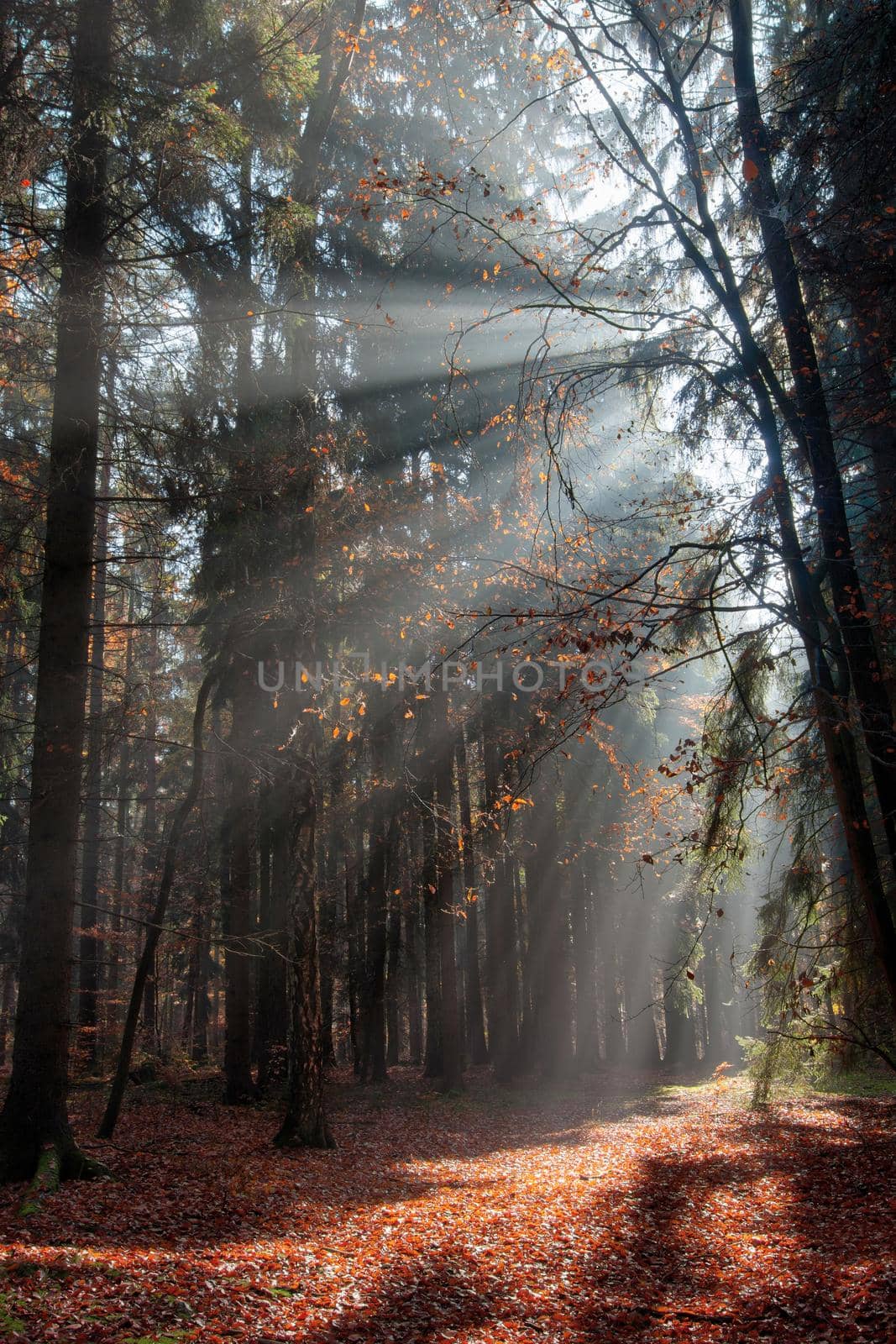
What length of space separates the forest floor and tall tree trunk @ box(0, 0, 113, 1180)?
81 cm

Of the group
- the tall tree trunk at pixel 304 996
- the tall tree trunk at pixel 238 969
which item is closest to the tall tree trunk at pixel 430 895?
the tall tree trunk at pixel 304 996

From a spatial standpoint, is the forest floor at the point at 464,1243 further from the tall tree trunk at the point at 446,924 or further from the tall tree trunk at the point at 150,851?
the tall tree trunk at the point at 150,851

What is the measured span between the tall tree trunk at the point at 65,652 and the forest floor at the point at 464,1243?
81 centimetres

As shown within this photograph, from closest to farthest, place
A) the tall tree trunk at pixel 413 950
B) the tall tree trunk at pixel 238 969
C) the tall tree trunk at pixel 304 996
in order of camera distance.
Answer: the tall tree trunk at pixel 304 996 → the tall tree trunk at pixel 238 969 → the tall tree trunk at pixel 413 950

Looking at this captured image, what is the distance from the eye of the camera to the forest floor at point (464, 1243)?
482 cm

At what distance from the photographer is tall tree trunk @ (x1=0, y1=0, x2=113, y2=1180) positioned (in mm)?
6957

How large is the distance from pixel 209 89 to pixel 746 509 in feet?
19.7

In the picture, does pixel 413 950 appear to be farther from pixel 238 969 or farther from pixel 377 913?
pixel 238 969

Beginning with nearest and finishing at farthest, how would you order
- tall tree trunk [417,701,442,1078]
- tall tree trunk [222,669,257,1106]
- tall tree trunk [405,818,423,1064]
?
tall tree trunk [222,669,257,1106], tall tree trunk [417,701,442,1078], tall tree trunk [405,818,423,1064]

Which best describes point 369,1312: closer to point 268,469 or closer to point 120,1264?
point 120,1264

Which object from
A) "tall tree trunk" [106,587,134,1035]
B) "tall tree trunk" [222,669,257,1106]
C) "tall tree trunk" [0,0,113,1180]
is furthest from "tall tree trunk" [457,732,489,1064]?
"tall tree trunk" [106,587,134,1035]

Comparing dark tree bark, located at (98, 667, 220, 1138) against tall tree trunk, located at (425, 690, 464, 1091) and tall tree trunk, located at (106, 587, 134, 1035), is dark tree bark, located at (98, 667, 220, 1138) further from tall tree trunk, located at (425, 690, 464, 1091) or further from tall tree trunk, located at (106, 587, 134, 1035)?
tall tree trunk, located at (425, 690, 464, 1091)

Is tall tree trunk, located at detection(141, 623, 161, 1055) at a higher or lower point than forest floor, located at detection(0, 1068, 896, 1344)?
higher

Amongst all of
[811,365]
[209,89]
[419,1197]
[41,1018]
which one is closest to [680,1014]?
[419,1197]
